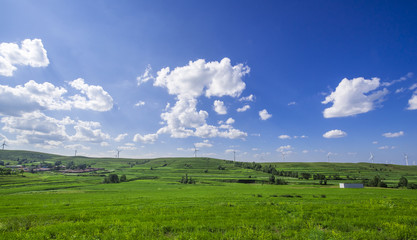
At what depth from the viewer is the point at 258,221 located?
61.1 feet

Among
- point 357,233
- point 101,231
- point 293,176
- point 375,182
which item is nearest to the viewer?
point 357,233

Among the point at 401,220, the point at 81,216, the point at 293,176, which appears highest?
the point at 401,220

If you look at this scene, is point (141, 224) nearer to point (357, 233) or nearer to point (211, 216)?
point (211, 216)

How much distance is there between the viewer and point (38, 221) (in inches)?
770

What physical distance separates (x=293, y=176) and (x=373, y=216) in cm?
17730

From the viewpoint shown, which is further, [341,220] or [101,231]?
[341,220]

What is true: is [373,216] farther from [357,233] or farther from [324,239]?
[324,239]

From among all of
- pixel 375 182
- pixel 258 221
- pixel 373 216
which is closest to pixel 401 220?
pixel 373 216

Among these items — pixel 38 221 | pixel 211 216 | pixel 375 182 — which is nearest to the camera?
pixel 38 221

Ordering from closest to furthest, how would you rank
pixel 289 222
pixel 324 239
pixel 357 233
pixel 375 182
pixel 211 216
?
pixel 324 239, pixel 357 233, pixel 289 222, pixel 211 216, pixel 375 182

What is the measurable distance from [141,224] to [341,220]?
1975cm

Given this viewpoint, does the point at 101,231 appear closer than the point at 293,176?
Yes

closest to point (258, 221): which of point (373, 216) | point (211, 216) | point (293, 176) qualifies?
point (211, 216)

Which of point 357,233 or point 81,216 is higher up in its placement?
point 357,233
